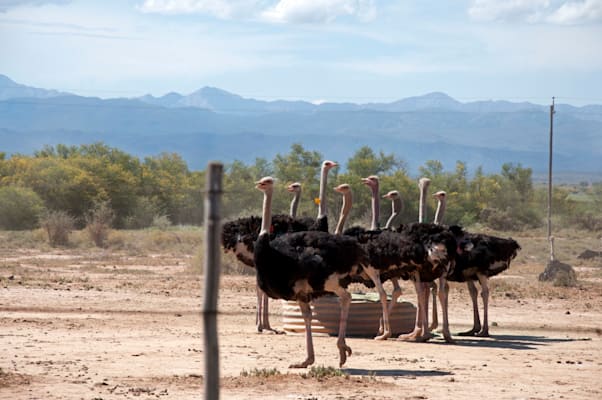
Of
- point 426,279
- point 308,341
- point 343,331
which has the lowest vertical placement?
point 308,341

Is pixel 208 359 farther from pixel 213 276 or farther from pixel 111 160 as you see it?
pixel 111 160

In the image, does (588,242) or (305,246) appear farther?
(588,242)

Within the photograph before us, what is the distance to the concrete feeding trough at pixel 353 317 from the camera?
1498 cm

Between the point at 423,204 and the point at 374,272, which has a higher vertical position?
the point at 423,204

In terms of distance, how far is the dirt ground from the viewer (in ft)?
34.6

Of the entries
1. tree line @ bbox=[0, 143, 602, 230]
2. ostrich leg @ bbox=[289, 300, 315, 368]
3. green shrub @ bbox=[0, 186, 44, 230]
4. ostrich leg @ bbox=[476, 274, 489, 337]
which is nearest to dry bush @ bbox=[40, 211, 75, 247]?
tree line @ bbox=[0, 143, 602, 230]

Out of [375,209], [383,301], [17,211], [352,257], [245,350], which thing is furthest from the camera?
[17,211]

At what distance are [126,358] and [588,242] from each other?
3428 centimetres

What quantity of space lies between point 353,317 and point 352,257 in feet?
11.6

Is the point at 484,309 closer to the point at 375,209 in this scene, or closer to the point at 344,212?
the point at 375,209

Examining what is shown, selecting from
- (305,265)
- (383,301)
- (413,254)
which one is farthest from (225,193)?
(305,265)

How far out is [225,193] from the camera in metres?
42.0

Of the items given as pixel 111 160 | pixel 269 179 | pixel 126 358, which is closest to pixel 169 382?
pixel 126 358

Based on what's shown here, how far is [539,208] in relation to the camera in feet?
197
